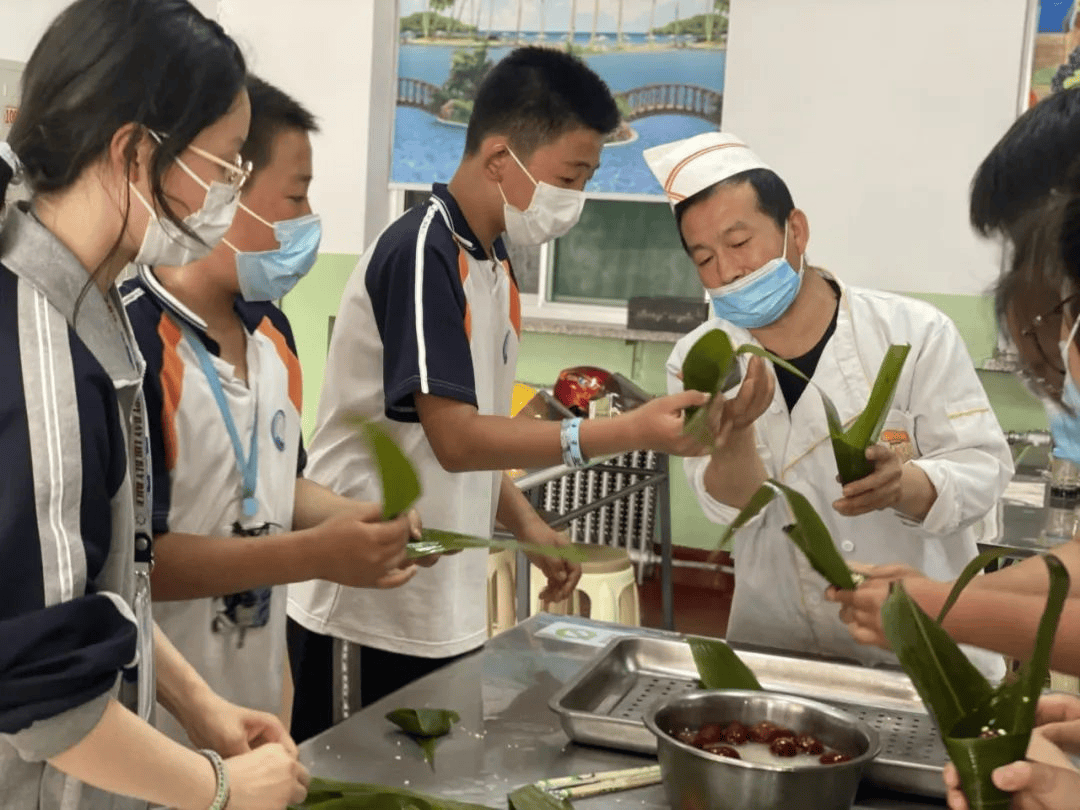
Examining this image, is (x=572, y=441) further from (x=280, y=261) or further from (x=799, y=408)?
(x=280, y=261)

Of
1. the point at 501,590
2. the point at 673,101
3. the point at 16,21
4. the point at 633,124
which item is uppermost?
the point at 16,21

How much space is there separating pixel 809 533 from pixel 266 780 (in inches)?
30.2

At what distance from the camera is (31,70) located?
1194mm

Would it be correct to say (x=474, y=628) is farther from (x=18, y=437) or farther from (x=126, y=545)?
(x=18, y=437)

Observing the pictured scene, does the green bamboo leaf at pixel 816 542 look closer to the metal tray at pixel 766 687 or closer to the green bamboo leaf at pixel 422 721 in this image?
the metal tray at pixel 766 687

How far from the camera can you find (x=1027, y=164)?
1.52 m

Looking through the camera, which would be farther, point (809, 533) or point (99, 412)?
point (809, 533)

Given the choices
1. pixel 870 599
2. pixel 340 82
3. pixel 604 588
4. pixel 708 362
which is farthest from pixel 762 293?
pixel 340 82

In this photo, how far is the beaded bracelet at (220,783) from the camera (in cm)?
115

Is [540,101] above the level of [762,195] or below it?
above

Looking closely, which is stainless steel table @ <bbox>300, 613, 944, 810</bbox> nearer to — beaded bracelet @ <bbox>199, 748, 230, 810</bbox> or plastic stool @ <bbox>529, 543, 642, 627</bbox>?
beaded bracelet @ <bbox>199, 748, 230, 810</bbox>

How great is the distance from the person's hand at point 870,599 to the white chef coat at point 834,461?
391 millimetres

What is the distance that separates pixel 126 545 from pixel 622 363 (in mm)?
4228

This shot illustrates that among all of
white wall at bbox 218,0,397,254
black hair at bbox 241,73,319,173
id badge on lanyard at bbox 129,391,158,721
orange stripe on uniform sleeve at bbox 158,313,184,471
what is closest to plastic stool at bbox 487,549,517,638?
black hair at bbox 241,73,319,173
